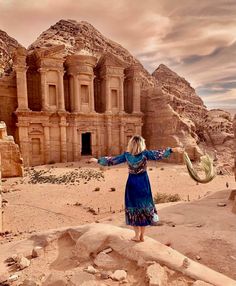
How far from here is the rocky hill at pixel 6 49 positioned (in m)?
32.5

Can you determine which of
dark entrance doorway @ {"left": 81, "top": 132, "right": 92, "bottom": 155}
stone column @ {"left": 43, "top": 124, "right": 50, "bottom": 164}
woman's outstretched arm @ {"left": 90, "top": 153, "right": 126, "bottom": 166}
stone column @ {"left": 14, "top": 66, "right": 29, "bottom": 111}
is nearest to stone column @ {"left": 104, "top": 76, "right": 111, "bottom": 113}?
dark entrance doorway @ {"left": 81, "top": 132, "right": 92, "bottom": 155}

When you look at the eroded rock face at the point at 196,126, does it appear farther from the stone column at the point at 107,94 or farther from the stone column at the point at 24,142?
the stone column at the point at 24,142

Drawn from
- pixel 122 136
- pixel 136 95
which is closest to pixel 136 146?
pixel 122 136

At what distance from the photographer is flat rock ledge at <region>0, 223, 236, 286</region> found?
3.83 metres

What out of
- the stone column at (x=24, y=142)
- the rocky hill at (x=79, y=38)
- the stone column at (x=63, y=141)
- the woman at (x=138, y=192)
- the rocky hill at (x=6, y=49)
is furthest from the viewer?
the rocky hill at (x=79, y=38)

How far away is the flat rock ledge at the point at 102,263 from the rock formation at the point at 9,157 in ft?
42.0

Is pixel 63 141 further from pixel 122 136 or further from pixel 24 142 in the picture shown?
pixel 122 136

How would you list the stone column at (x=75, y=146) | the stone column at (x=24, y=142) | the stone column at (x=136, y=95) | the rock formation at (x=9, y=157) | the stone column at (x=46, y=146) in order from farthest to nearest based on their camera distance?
the stone column at (x=136, y=95), the stone column at (x=75, y=146), the stone column at (x=46, y=146), the stone column at (x=24, y=142), the rock formation at (x=9, y=157)

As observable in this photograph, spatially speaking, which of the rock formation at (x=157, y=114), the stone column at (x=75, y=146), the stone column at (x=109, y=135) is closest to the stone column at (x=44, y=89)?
the rock formation at (x=157, y=114)

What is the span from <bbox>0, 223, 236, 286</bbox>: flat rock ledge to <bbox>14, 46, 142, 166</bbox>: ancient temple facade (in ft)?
66.6

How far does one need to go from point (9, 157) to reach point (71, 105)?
1153 cm

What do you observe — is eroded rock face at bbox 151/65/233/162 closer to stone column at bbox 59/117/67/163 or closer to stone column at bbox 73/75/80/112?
stone column at bbox 73/75/80/112

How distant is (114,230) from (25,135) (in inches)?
827

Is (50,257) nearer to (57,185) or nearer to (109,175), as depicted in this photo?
(57,185)
